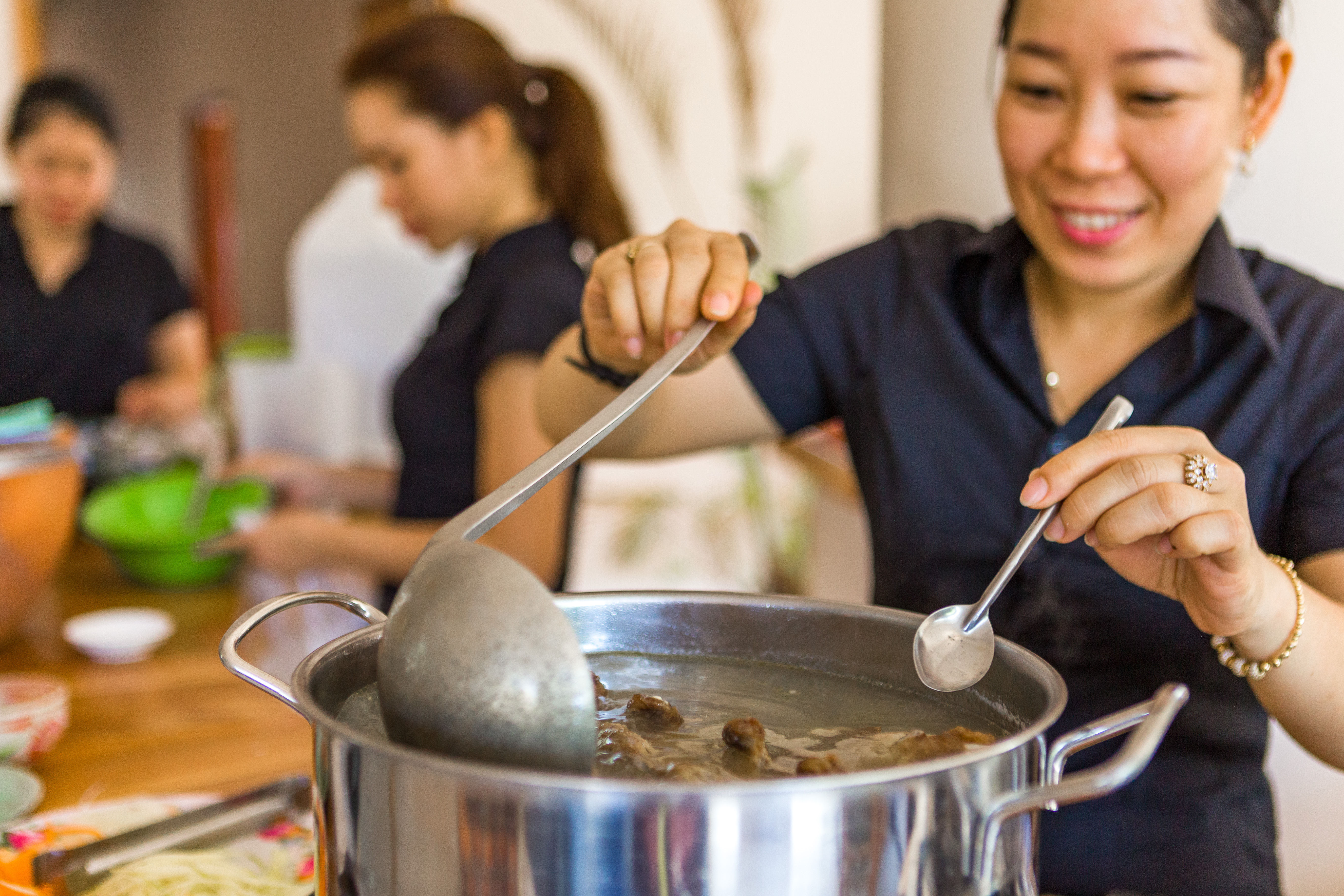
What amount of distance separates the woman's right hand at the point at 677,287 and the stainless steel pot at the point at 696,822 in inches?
16.5

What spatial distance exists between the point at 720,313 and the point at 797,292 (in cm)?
48

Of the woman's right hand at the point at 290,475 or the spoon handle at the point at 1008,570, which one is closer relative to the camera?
the spoon handle at the point at 1008,570

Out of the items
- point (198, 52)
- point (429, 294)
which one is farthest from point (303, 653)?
point (198, 52)

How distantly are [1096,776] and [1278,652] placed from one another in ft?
A: 1.68

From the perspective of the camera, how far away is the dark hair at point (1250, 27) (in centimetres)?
102

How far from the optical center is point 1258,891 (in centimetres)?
110

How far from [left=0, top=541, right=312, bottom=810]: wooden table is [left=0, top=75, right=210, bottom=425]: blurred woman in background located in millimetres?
1416

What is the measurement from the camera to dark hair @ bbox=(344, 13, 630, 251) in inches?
75.8

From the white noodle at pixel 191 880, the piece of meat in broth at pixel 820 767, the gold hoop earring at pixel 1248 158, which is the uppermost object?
the gold hoop earring at pixel 1248 158

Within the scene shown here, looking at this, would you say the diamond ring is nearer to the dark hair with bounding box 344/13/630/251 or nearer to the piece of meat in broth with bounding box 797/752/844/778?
the piece of meat in broth with bounding box 797/752/844/778

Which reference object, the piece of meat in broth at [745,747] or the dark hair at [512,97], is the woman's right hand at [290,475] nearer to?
the dark hair at [512,97]

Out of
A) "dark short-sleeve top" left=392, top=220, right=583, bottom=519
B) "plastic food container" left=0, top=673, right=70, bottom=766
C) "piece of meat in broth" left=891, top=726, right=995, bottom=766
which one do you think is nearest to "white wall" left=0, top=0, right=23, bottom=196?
"dark short-sleeve top" left=392, top=220, right=583, bottom=519

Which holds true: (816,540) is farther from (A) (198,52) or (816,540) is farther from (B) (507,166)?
(A) (198,52)

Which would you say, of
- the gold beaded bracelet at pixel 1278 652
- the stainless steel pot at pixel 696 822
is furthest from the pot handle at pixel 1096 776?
the gold beaded bracelet at pixel 1278 652
